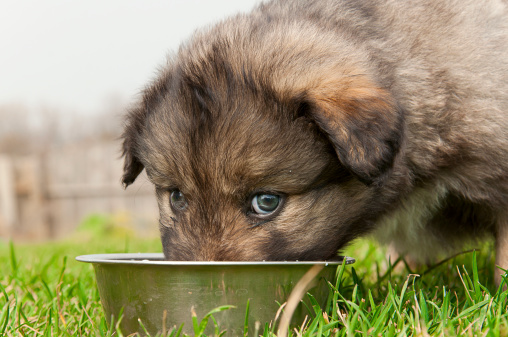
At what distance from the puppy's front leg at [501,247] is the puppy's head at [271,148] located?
25.4 inches

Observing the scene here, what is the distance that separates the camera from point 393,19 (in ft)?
8.34

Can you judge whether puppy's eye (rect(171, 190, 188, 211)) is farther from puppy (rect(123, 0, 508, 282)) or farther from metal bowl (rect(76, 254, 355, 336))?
metal bowl (rect(76, 254, 355, 336))

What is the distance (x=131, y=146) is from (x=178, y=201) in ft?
1.52

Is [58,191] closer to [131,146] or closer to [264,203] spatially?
[131,146]

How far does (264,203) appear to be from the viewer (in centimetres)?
208

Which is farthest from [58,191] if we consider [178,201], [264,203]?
[264,203]

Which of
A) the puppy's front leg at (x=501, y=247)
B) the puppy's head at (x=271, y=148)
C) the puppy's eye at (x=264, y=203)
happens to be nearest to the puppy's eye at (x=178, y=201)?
the puppy's head at (x=271, y=148)

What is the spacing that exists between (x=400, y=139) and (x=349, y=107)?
212 millimetres

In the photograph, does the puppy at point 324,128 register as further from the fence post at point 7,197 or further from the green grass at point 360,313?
the fence post at point 7,197

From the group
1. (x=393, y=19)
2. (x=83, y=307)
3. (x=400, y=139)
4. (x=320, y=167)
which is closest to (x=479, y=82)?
(x=393, y=19)

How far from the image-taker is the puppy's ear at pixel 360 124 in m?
1.95

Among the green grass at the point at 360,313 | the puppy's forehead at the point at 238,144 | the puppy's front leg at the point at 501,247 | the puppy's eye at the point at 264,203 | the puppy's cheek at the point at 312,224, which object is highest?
the puppy's forehead at the point at 238,144

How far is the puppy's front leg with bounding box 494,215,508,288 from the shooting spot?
2468 millimetres

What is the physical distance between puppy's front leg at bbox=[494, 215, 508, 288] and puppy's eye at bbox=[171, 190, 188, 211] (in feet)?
4.44
